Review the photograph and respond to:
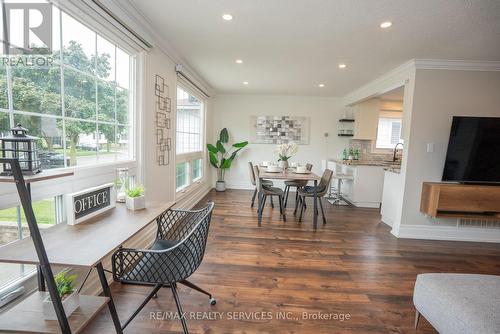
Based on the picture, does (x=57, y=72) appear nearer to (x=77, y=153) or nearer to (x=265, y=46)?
(x=77, y=153)

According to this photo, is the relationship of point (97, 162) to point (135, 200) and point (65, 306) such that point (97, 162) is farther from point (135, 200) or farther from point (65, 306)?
point (65, 306)

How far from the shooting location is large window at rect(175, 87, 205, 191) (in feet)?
13.5

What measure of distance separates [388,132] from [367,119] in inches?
29.8

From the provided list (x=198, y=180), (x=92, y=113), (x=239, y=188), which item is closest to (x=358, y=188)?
(x=239, y=188)

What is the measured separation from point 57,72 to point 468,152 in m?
4.37

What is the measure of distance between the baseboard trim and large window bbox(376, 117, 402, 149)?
270 centimetres

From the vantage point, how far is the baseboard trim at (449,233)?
3.39 m

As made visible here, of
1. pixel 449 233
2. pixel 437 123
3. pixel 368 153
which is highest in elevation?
pixel 437 123

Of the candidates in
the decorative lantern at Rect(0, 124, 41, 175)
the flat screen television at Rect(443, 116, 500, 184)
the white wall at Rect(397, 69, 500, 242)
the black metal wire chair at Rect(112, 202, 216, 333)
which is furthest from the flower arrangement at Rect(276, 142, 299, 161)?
the decorative lantern at Rect(0, 124, 41, 175)

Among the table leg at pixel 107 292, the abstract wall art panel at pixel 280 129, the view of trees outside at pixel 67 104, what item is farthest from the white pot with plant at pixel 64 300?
the abstract wall art panel at pixel 280 129

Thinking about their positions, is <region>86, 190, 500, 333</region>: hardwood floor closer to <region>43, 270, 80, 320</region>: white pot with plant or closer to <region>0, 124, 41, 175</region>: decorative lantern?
<region>43, 270, 80, 320</region>: white pot with plant

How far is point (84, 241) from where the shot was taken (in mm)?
1218

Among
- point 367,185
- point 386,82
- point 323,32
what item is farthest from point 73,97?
point 367,185

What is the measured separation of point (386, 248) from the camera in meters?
3.03
